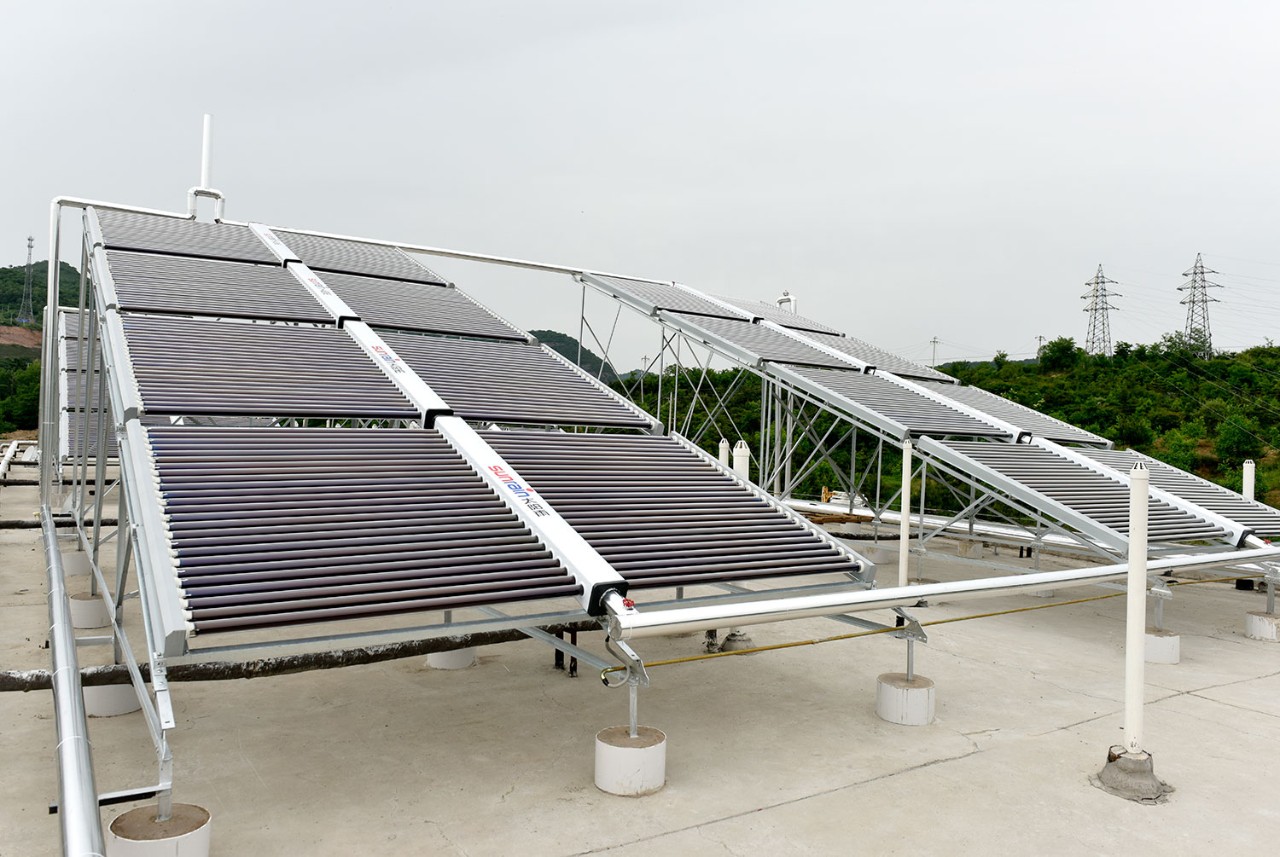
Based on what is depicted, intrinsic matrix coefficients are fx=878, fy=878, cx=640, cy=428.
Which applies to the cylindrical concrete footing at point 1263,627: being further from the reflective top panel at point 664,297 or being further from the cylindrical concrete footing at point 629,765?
the reflective top panel at point 664,297

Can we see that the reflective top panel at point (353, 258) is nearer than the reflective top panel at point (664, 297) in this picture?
Yes

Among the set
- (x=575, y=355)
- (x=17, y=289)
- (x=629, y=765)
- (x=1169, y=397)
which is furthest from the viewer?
(x=17, y=289)

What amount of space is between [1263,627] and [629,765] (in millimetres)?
10488

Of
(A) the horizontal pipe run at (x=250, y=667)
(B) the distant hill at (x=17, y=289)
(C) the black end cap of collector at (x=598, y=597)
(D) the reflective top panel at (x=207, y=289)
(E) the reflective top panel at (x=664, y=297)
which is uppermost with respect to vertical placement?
(B) the distant hill at (x=17, y=289)

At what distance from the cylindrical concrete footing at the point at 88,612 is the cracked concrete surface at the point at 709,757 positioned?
0.61 m

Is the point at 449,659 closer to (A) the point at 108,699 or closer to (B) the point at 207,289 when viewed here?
(A) the point at 108,699

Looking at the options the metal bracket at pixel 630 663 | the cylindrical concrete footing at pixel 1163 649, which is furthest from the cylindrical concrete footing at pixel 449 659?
the cylindrical concrete footing at pixel 1163 649

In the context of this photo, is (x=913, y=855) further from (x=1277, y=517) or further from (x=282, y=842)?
(x=1277, y=517)

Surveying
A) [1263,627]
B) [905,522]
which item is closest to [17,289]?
[905,522]

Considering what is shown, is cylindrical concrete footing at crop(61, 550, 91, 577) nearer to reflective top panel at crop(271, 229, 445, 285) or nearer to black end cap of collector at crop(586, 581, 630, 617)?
reflective top panel at crop(271, 229, 445, 285)

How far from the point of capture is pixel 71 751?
3.69 meters

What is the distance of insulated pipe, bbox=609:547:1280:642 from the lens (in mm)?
6197

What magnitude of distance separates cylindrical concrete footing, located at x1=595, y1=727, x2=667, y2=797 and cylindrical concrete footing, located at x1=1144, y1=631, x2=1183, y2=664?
24.1ft

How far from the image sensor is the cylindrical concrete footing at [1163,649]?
10.9 meters
